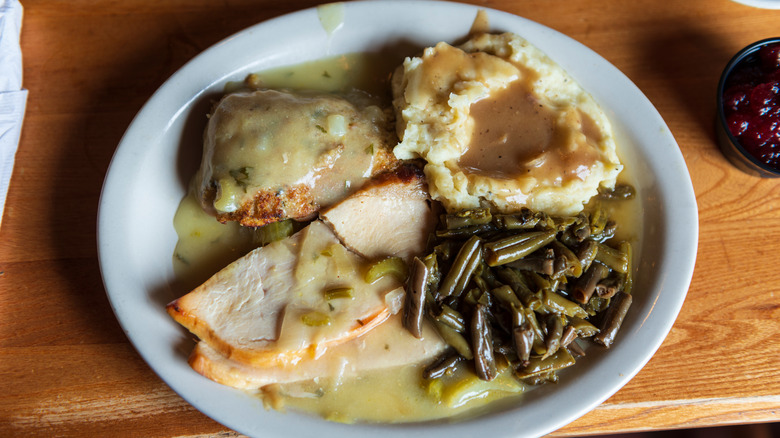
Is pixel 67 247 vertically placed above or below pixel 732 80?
below

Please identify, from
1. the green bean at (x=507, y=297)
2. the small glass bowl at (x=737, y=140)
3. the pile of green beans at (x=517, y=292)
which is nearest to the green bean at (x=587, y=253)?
the pile of green beans at (x=517, y=292)

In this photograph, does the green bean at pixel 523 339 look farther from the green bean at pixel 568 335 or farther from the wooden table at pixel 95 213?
the wooden table at pixel 95 213

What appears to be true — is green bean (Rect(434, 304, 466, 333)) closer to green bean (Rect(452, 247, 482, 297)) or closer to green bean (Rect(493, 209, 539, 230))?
green bean (Rect(452, 247, 482, 297))

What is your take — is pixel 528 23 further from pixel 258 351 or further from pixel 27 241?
pixel 27 241

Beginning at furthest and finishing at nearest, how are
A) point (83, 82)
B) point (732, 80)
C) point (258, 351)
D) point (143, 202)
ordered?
point (83, 82) < point (732, 80) < point (143, 202) < point (258, 351)

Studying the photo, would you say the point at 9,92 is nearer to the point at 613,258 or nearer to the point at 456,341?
the point at 456,341

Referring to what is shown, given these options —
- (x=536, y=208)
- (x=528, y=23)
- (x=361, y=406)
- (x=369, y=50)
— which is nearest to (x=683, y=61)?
(x=528, y=23)
